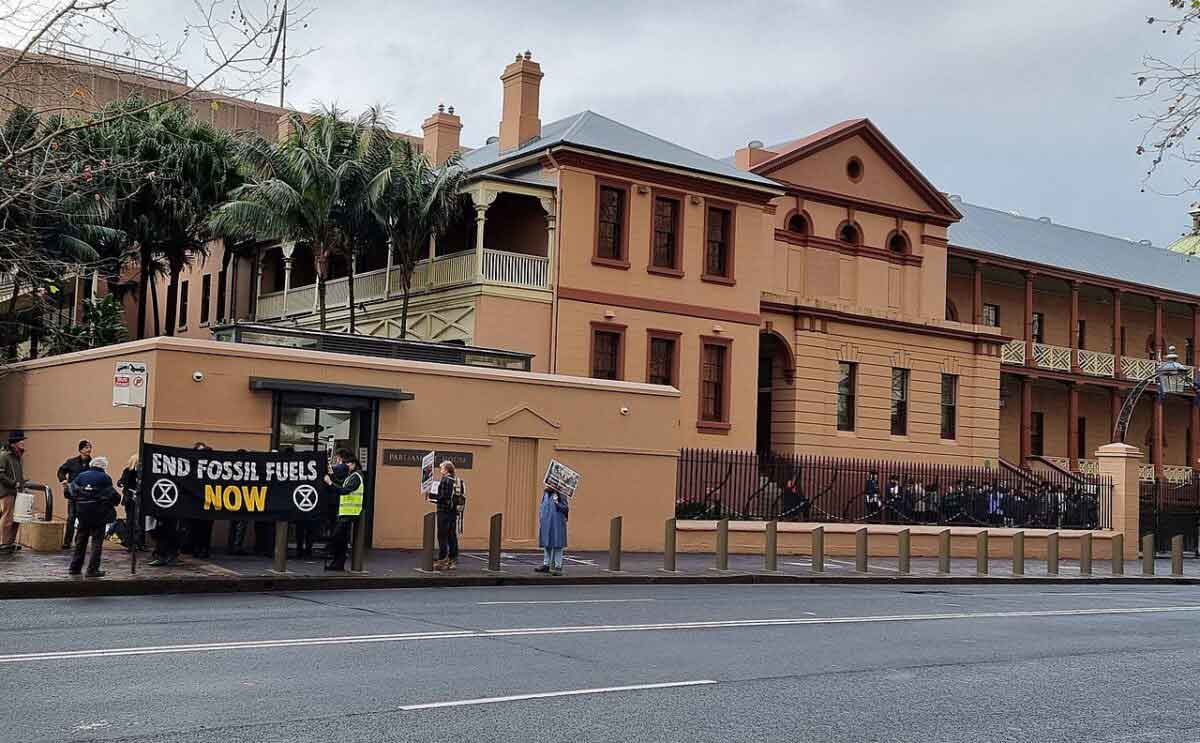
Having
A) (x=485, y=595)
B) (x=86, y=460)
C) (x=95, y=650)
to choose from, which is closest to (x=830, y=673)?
(x=95, y=650)

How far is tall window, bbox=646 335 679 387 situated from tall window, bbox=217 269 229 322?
53.5 ft

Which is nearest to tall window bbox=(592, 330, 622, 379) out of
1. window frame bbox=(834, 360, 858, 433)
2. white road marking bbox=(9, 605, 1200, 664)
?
window frame bbox=(834, 360, 858, 433)

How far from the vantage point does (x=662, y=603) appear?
57.9 feet

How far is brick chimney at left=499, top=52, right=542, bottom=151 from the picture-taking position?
37.5 metres

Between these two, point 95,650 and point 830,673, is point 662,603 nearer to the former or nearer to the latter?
point 830,673

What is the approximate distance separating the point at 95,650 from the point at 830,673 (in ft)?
19.6

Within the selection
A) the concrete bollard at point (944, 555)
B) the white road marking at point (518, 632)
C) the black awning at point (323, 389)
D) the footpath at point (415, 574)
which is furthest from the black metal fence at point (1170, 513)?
the black awning at point (323, 389)

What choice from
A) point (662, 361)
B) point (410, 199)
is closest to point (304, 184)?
point (410, 199)

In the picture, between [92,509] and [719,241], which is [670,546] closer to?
[92,509]

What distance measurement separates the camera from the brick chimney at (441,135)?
42.6 m

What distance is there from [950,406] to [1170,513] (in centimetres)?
731

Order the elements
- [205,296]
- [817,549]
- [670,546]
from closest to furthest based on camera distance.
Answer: [670,546] → [817,549] → [205,296]

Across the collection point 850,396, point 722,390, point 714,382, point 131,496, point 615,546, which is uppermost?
point 850,396

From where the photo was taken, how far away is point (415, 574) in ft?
64.4
